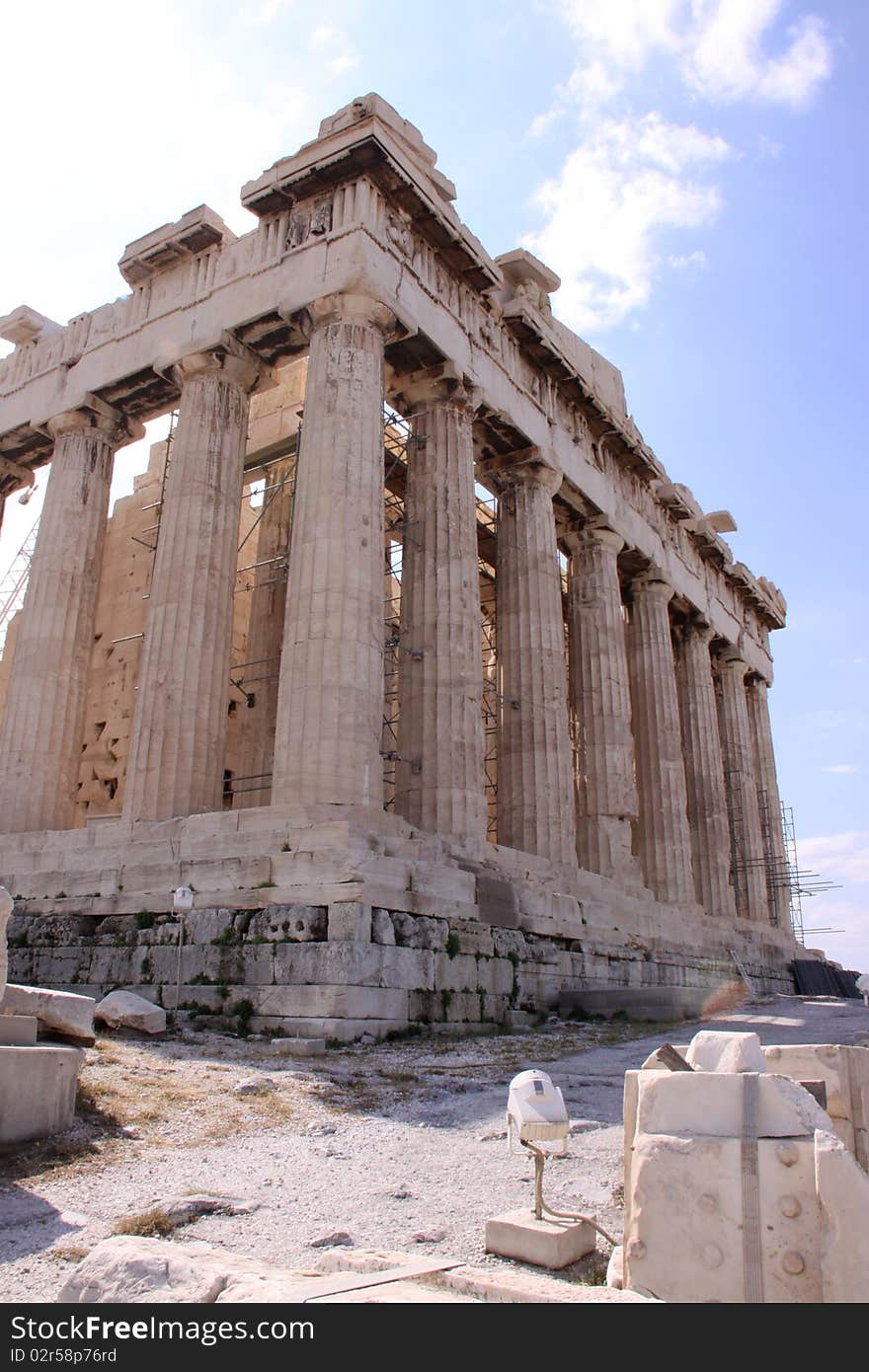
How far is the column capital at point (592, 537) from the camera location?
24484 millimetres

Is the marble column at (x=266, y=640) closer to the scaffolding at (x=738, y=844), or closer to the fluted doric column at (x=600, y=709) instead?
the fluted doric column at (x=600, y=709)

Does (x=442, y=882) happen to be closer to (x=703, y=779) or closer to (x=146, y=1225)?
(x=146, y=1225)

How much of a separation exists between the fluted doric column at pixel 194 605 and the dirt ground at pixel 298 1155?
538cm

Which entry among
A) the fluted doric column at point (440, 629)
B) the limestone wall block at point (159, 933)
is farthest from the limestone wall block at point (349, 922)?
the fluted doric column at point (440, 629)

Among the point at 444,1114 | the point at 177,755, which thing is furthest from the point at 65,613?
the point at 444,1114

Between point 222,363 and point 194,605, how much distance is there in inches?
192

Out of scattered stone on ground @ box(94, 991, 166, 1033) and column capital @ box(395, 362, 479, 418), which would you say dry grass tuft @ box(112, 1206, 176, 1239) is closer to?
scattered stone on ground @ box(94, 991, 166, 1033)

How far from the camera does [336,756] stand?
13.9 meters

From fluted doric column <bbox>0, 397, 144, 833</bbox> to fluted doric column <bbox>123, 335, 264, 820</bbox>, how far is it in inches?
93.1

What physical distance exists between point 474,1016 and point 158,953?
4307 millimetres

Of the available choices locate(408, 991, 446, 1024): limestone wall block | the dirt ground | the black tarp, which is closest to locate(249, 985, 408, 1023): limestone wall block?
locate(408, 991, 446, 1024): limestone wall block

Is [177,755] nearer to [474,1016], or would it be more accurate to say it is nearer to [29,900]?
[29,900]

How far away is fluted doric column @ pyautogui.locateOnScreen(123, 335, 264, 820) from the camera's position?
15.8m

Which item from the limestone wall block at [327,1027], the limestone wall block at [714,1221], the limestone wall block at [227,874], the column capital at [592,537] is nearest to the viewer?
the limestone wall block at [714,1221]
